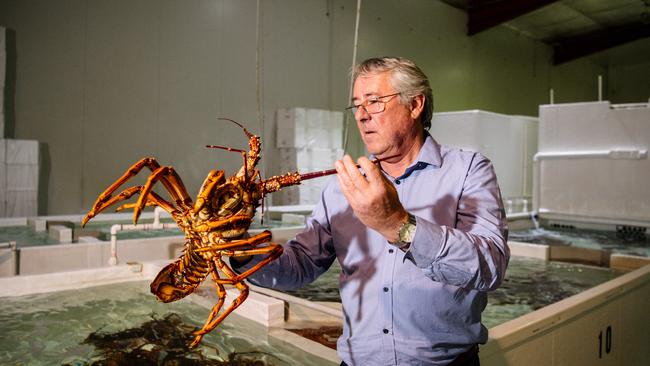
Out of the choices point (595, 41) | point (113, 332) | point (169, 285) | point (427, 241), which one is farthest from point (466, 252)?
point (595, 41)

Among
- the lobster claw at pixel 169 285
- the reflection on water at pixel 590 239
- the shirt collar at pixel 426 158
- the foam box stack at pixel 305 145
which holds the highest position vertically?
the foam box stack at pixel 305 145

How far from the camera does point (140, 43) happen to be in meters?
7.47

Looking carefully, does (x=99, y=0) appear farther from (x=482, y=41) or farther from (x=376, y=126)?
(x=482, y=41)

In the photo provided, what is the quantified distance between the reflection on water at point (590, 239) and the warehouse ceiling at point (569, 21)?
6.25 meters

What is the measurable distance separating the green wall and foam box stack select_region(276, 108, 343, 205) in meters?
0.44

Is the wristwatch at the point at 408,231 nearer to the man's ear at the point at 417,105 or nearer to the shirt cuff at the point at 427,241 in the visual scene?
the shirt cuff at the point at 427,241

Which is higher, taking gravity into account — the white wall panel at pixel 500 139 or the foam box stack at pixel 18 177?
the white wall panel at pixel 500 139

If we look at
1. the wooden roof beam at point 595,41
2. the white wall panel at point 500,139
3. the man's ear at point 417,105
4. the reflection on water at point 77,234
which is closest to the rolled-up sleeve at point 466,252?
the man's ear at point 417,105

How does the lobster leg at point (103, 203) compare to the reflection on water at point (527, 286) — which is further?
the reflection on water at point (527, 286)

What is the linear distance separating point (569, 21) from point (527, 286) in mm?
A: 12078

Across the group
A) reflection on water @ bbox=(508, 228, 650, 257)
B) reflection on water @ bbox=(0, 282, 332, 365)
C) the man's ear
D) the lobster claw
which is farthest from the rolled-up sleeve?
reflection on water @ bbox=(508, 228, 650, 257)

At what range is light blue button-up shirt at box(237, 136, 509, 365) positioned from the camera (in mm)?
1282

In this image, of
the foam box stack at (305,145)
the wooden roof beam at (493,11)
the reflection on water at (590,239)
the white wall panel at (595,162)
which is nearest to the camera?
the reflection on water at (590,239)

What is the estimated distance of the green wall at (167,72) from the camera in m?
6.71
